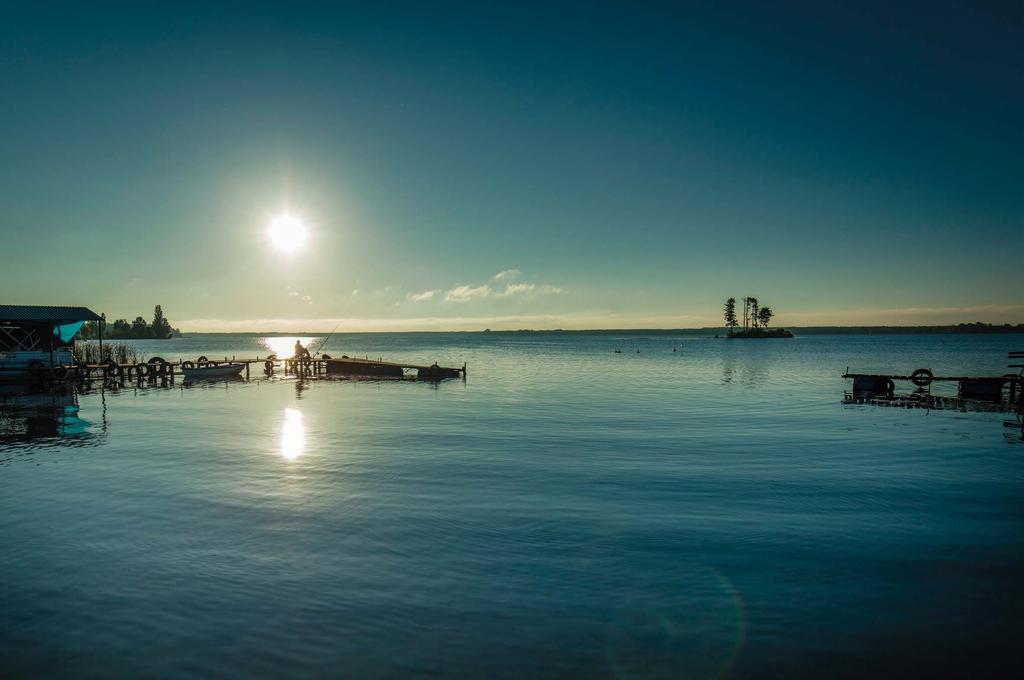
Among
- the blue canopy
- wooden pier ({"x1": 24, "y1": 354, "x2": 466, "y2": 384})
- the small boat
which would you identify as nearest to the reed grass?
wooden pier ({"x1": 24, "y1": 354, "x2": 466, "y2": 384})

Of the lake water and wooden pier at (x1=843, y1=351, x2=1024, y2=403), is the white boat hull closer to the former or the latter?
the lake water

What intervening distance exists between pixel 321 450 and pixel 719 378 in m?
43.8

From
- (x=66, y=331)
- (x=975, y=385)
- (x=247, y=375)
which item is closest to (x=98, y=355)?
(x=66, y=331)

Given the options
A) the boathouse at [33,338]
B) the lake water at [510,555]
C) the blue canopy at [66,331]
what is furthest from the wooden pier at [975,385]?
the blue canopy at [66,331]

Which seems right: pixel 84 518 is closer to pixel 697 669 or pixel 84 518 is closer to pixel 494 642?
pixel 494 642

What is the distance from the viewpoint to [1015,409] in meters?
32.2

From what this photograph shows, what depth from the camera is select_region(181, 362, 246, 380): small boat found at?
176ft

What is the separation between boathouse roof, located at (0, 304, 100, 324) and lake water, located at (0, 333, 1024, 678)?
33.1 meters

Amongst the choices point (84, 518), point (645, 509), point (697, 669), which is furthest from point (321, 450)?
point (697, 669)

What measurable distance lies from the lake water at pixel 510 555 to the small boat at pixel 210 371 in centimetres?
3264

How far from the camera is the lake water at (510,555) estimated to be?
23.6 ft

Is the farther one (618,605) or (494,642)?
(618,605)

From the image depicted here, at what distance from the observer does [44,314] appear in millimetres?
49281

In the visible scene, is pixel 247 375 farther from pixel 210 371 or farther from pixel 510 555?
pixel 510 555
